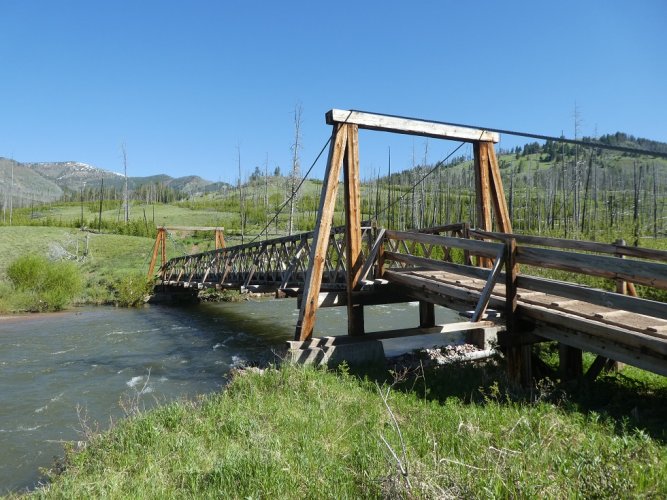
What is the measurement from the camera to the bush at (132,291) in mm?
25297

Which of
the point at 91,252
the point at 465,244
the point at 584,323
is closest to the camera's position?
the point at 584,323

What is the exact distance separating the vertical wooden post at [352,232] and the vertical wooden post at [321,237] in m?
0.20

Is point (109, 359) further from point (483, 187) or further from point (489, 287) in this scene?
point (483, 187)

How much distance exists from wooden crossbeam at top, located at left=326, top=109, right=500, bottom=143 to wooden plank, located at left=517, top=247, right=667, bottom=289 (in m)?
3.39

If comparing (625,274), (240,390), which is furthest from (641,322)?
(240,390)

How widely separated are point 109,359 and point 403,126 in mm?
9368

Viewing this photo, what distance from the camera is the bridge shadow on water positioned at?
15.1 ft

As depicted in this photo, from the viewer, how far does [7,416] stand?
750cm

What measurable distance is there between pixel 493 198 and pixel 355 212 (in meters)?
2.99

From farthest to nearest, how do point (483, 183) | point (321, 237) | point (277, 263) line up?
point (277, 263) < point (483, 183) < point (321, 237)

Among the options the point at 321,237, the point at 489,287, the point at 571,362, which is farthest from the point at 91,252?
the point at 571,362

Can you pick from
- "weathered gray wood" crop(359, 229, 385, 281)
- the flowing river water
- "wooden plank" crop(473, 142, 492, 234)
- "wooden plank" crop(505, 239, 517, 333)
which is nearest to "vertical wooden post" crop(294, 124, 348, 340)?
"weathered gray wood" crop(359, 229, 385, 281)

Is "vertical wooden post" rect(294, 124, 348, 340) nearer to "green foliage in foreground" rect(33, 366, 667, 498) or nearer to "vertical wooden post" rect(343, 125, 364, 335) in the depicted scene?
"vertical wooden post" rect(343, 125, 364, 335)

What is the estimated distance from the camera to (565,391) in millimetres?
5426
